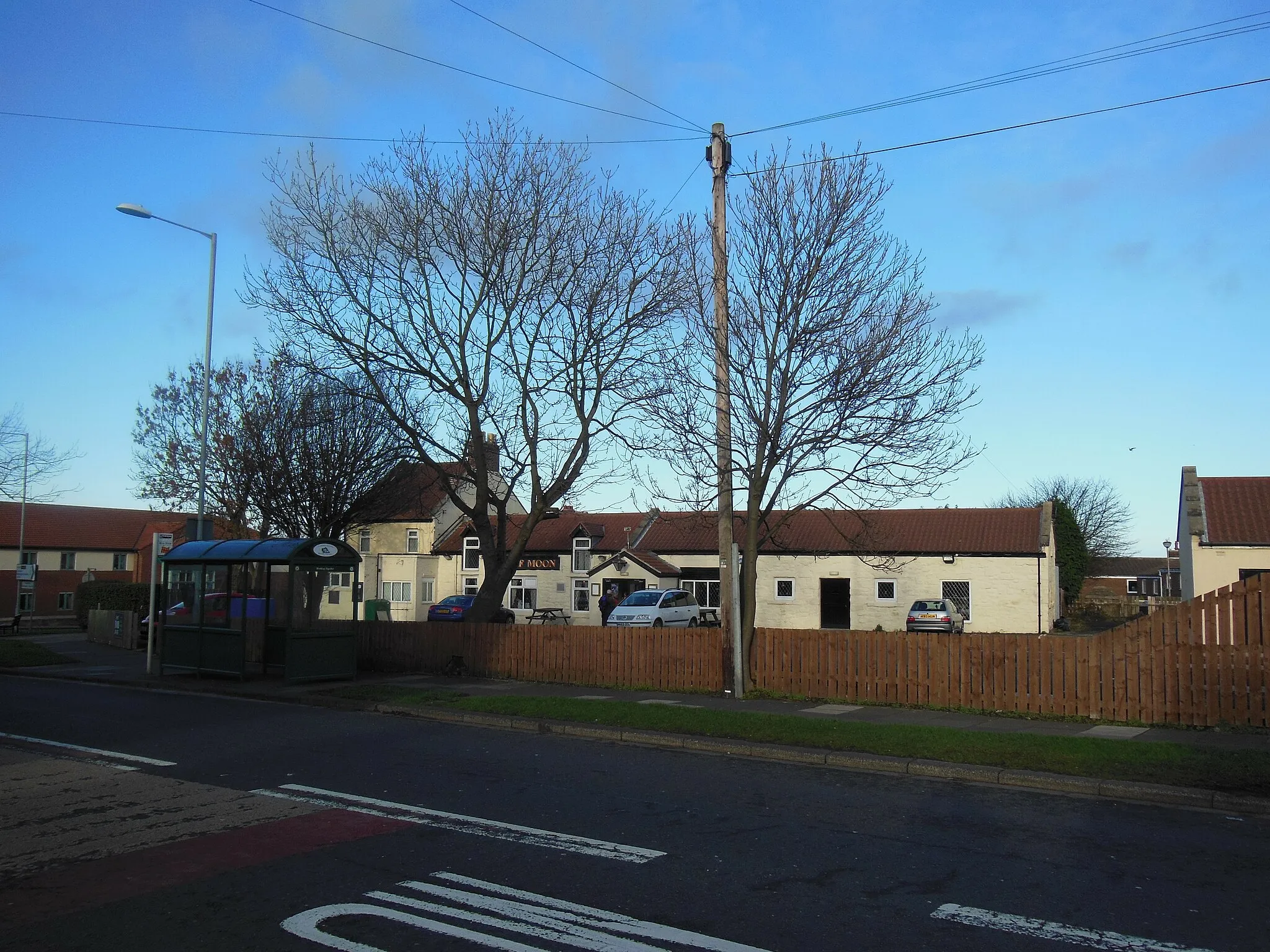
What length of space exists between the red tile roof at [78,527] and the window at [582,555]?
28.0 meters

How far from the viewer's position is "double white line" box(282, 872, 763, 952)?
17.2 feet

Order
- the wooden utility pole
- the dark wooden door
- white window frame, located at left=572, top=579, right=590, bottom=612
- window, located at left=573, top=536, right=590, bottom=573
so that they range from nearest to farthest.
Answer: the wooden utility pole < the dark wooden door < white window frame, located at left=572, top=579, right=590, bottom=612 < window, located at left=573, top=536, right=590, bottom=573

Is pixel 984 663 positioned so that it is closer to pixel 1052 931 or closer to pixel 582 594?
pixel 1052 931

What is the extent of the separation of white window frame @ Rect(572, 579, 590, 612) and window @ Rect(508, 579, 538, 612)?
2064 millimetres

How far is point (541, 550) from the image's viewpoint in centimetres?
4734

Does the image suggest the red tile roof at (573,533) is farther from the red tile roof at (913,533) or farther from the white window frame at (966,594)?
the white window frame at (966,594)

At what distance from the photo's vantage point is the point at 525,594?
48281mm

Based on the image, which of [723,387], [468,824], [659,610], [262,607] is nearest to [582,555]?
[659,610]

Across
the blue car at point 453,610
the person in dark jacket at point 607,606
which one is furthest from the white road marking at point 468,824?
the blue car at point 453,610

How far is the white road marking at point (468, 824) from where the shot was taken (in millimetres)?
7215

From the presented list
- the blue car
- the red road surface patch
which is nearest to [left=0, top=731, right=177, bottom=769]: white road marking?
the red road surface patch

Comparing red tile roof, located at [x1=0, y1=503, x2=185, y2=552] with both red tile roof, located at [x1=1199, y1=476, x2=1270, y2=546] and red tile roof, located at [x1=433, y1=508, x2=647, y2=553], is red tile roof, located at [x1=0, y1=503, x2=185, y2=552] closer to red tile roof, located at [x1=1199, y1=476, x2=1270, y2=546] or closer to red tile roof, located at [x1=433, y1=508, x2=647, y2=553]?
red tile roof, located at [x1=433, y1=508, x2=647, y2=553]

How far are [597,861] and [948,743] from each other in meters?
6.23

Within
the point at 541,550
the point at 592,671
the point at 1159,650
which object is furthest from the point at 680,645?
the point at 541,550
